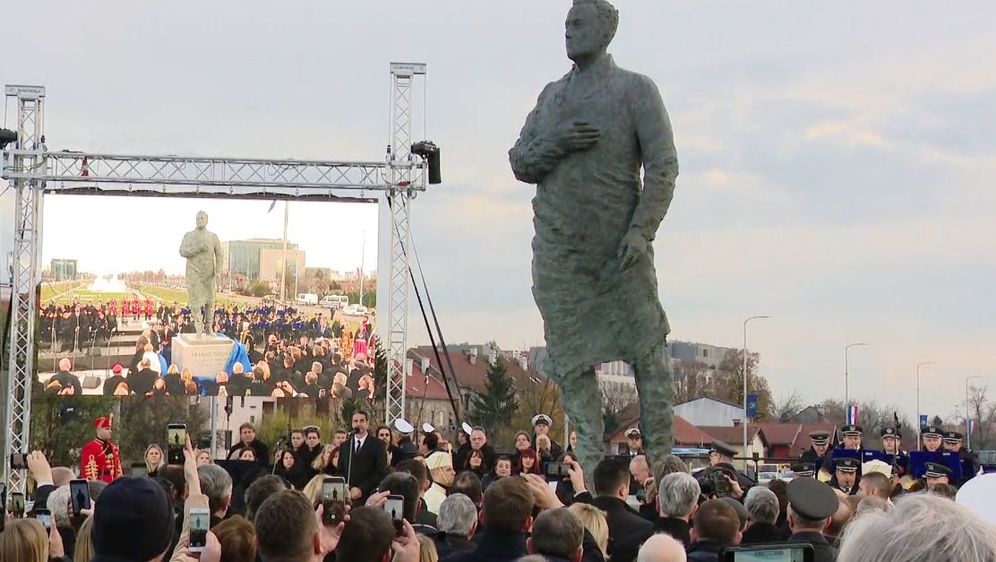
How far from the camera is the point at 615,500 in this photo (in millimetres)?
6922

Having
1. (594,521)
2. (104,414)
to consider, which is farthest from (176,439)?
(104,414)

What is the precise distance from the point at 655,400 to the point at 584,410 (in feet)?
1.62

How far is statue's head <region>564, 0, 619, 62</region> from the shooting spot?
918 cm

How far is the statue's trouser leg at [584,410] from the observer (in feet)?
31.5

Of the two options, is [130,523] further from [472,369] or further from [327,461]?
[472,369]

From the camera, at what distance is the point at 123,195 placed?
2811 centimetres

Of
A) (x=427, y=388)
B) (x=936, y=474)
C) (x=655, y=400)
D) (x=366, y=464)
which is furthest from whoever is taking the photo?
(x=427, y=388)

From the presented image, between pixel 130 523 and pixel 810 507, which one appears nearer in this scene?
pixel 130 523

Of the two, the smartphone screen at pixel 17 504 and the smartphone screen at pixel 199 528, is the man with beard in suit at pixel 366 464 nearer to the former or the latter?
the smartphone screen at pixel 17 504

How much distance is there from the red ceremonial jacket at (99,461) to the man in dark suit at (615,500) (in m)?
9.80

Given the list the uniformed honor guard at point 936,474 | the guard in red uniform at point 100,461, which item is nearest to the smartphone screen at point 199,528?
the uniformed honor guard at point 936,474

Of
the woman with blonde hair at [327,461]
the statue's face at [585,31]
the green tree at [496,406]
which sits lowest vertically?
the green tree at [496,406]

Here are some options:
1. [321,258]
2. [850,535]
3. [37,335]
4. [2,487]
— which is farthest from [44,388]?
[850,535]

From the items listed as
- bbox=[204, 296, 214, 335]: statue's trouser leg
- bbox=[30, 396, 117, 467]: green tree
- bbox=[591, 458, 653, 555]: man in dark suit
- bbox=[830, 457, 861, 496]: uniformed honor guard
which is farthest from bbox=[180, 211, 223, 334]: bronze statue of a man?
bbox=[591, 458, 653, 555]: man in dark suit
